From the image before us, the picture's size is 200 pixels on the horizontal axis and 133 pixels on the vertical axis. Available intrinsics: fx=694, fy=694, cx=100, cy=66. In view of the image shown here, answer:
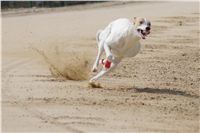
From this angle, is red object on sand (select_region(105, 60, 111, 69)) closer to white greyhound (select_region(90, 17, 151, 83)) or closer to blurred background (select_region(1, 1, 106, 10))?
white greyhound (select_region(90, 17, 151, 83))

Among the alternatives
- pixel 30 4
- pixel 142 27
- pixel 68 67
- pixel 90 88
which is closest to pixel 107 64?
pixel 90 88

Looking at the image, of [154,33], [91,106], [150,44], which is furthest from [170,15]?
[91,106]

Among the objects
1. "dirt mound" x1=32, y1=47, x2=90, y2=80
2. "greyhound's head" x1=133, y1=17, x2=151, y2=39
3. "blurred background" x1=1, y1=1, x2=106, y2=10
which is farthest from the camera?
"blurred background" x1=1, y1=1, x2=106, y2=10

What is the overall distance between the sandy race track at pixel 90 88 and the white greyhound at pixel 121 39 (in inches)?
20.6

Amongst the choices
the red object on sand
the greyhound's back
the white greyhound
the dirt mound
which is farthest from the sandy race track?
the greyhound's back

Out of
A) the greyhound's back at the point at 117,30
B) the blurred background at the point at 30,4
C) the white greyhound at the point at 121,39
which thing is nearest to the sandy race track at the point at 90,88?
the white greyhound at the point at 121,39

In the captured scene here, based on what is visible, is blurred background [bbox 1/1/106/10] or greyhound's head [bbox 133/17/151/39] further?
blurred background [bbox 1/1/106/10]

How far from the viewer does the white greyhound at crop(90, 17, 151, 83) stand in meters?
9.56

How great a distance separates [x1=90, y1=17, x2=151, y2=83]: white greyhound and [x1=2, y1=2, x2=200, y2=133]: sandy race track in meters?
0.52

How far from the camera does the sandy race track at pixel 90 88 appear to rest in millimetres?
7929

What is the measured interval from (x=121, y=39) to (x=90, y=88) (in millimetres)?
985

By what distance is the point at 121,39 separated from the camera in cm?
965

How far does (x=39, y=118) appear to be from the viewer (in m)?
7.98

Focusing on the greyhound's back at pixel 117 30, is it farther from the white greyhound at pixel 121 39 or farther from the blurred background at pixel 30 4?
the blurred background at pixel 30 4
